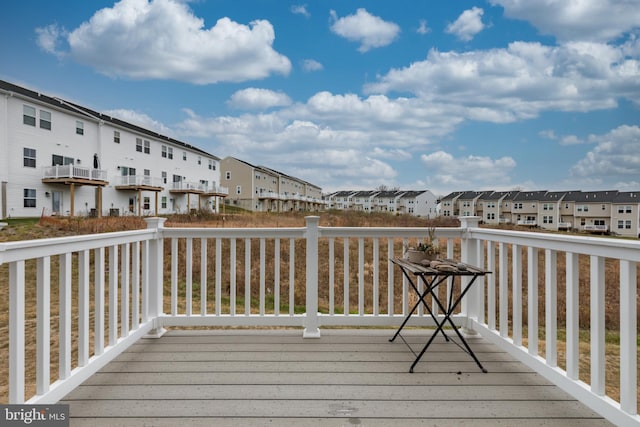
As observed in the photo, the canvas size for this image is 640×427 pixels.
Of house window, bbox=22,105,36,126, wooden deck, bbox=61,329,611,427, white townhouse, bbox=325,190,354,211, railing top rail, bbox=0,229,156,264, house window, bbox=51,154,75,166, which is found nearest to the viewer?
railing top rail, bbox=0,229,156,264

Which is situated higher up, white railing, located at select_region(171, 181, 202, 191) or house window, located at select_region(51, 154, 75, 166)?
house window, located at select_region(51, 154, 75, 166)

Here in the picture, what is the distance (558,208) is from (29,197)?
47.9m

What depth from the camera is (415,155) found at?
13.4m

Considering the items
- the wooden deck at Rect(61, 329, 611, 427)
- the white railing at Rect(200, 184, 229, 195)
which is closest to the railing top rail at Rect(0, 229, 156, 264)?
the wooden deck at Rect(61, 329, 611, 427)

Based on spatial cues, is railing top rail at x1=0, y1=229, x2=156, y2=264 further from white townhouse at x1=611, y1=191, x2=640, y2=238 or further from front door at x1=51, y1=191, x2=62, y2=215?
white townhouse at x1=611, y1=191, x2=640, y2=238

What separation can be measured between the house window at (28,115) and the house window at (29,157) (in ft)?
3.86

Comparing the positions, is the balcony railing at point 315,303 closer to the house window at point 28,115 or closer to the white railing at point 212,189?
the house window at point 28,115

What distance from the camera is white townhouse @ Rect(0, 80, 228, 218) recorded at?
1549 cm

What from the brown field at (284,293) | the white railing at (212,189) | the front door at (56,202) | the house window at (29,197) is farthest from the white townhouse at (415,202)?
the house window at (29,197)

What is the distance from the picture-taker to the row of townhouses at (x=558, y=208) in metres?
35.1

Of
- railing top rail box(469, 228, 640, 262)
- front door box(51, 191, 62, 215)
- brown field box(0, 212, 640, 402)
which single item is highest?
front door box(51, 191, 62, 215)

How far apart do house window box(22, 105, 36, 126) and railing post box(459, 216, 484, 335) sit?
19371mm

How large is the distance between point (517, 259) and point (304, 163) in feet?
43.5

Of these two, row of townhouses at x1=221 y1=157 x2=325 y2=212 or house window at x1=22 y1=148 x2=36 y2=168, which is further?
row of townhouses at x1=221 y1=157 x2=325 y2=212
